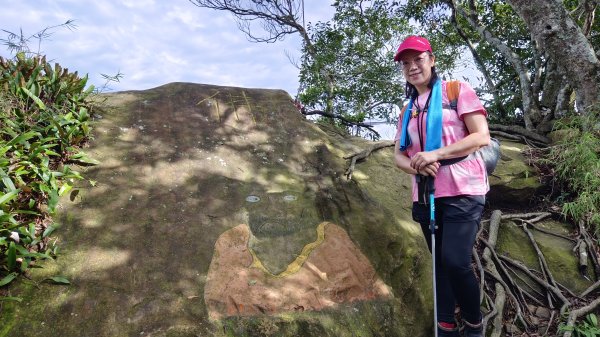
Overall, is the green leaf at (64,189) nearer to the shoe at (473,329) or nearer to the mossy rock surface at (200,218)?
the mossy rock surface at (200,218)

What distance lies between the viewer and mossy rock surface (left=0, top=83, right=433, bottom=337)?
110 inches

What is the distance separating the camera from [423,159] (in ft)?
8.71

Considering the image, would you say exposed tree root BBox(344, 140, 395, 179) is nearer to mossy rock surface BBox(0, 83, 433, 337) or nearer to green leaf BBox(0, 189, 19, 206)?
mossy rock surface BBox(0, 83, 433, 337)

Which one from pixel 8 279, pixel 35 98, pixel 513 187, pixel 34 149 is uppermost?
pixel 35 98

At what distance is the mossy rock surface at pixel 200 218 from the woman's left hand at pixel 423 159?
3.92 ft

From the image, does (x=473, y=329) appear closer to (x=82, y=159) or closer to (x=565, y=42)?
(x=82, y=159)

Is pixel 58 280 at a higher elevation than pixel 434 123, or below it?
below

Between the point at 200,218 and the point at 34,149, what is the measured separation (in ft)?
5.22

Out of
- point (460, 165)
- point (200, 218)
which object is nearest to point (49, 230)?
point (200, 218)

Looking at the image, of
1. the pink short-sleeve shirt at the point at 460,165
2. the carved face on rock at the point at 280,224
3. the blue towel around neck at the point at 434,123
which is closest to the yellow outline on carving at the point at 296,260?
the carved face on rock at the point at 280,224

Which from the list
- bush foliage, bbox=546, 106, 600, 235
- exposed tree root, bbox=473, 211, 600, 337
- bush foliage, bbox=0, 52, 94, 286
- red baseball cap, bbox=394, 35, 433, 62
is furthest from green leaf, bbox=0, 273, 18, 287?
bush foliage, bbox=546, 106, 600, 235

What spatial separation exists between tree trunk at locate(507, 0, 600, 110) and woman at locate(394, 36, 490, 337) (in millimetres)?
3242

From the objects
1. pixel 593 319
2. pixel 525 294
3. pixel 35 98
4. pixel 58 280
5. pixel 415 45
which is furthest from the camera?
pixel 35 98

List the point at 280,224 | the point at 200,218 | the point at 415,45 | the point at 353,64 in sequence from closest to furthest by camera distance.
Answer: the point at 415,45 < the point at 200,218 < the point at 280,224 < the point at 353,64
